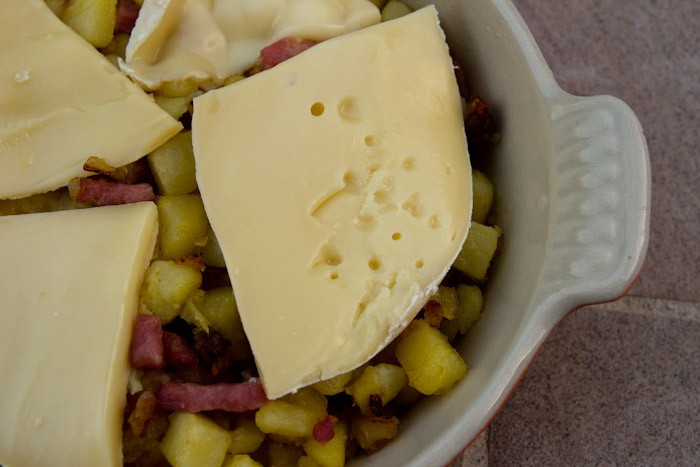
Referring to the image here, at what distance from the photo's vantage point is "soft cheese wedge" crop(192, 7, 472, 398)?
99cm

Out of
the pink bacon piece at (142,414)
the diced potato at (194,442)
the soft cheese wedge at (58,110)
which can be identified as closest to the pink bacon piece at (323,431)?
the diced potato at (194,442)

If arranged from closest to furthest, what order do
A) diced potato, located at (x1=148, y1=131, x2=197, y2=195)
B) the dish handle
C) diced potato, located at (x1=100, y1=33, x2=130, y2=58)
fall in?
the dish handle → diced potato, located at (x1=148, y1=131, x2=197, y2=195) → diced potato, located at (x1=100, y1=33, x2=130, y2=58)

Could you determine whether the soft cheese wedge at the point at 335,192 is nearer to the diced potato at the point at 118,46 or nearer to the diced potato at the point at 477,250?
the diced potato at the point at 477,250

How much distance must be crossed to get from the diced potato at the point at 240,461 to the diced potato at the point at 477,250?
1.42ft

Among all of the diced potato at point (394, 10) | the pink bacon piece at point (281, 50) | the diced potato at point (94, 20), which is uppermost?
the diced potato at point (94, 20)

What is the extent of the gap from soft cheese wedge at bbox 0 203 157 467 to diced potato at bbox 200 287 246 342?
11 centimetres

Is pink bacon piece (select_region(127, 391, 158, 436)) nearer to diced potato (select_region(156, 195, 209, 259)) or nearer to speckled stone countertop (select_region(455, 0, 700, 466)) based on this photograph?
diced potato (select_region(156, 195, 209, 259))

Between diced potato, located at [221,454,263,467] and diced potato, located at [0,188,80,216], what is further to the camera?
diced potato, located at [0,188,80,216]

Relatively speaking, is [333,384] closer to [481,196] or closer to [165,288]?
[165,288]

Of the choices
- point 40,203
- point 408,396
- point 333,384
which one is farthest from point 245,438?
point 40,203

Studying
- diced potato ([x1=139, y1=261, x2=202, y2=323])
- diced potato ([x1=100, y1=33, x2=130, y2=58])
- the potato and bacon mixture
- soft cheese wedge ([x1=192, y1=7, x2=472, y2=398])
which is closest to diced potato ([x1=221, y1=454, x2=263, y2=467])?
the potato and bacon mixture

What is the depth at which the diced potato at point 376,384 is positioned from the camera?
40.8 inches

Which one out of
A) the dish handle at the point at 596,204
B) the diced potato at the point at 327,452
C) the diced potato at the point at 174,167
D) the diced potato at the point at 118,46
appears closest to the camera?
the dish handle at the point at 596,204

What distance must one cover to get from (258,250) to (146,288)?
18cm
